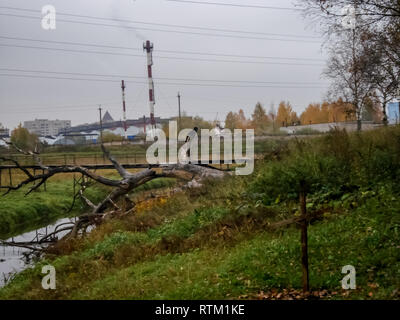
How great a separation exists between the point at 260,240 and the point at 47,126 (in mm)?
32391

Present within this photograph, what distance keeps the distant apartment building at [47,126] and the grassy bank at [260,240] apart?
23.8 m

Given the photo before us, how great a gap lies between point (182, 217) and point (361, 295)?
628cm

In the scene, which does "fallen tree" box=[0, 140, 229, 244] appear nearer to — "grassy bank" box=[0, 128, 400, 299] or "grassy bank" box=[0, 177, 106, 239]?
"grassy bank" box=[0, 128, 400, 299]

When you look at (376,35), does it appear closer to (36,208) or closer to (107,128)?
(36,208)

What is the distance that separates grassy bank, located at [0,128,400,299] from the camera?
5965mm

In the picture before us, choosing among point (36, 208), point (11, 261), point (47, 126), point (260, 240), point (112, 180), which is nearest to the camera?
point (260, 240)

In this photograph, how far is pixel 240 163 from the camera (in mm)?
15156

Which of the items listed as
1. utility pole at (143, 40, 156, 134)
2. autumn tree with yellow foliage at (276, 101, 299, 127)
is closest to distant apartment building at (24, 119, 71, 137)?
utility pole at (143, 40, 156, 134)

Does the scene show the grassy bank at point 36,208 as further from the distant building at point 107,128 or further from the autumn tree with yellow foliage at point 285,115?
the autumn tree with yellow foliage at point 285,115

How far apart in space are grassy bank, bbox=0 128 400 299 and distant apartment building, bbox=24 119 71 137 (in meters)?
23.8

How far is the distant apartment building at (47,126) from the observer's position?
111 ft

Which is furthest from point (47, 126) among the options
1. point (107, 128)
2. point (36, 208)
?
point (36, 208)

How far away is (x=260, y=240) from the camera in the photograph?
25.3 feet
